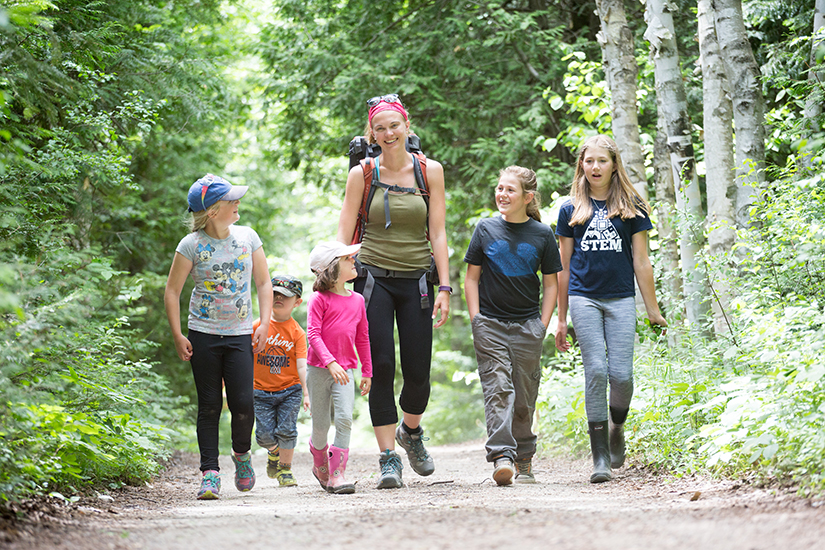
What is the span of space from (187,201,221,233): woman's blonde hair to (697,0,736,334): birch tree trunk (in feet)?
12.7

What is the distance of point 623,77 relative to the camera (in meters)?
7.65

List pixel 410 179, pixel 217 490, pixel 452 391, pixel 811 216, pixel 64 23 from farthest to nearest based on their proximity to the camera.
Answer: pixel 452 391 < pixel 64 23 < pixel 410 179 < pixel 217 490 < pixel 811 216

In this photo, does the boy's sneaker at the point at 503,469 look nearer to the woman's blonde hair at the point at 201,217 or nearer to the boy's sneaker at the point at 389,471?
the boy's sneaker at the point at 389,471

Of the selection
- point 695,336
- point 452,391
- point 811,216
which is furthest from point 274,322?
point 452,391

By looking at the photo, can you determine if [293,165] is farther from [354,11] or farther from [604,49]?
[604,49]

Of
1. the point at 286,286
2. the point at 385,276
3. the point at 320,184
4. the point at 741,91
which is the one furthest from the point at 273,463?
the point at 320,184

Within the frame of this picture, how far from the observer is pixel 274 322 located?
6547 millimetres

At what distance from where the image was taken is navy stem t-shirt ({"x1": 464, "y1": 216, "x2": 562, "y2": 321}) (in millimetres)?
5199

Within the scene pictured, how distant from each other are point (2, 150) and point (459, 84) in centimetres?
945

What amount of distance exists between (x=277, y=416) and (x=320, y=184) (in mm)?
8476

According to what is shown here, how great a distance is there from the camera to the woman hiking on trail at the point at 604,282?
5125 millimetres

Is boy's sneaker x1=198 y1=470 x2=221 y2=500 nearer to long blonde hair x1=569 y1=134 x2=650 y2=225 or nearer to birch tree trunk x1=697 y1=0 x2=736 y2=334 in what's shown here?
long blonde hair x1=569 y1=134 x2=650 y2=225

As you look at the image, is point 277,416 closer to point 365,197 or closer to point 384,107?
point 365,197

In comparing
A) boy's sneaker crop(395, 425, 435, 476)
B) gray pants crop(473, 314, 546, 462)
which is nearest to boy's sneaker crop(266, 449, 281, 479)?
boy's sneaker crop(395, 425, 435, 476)
